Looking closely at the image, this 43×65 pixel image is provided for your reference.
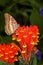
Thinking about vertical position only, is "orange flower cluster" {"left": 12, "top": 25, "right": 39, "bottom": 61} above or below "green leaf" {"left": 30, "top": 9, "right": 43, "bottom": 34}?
above

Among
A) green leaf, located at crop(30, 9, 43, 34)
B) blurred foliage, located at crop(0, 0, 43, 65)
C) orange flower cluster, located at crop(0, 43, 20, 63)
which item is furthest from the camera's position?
blurred foliage, located at crop(0, 0, 43, 65)

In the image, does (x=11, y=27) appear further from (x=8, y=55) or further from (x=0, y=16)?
(x=0, y=16)

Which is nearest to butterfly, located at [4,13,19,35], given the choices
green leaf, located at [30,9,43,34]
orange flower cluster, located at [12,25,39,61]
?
orange flower cluster, located at [12,25,39,61]

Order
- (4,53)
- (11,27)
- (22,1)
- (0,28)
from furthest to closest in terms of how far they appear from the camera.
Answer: (22,1) → (0,28) → (11,27) → (4,53)

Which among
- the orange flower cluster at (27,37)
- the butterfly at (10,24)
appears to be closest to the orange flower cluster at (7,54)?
the orange flower cluster at (27,37)

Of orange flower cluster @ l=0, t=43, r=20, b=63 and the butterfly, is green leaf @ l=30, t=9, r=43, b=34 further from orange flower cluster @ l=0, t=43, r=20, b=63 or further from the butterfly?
orange flower cluster @ l=0, t=43, r=20, b=63

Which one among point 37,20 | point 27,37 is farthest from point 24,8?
point 27,37

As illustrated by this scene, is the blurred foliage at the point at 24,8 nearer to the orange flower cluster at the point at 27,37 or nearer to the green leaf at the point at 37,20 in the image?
the green leaf at the point at 37,20

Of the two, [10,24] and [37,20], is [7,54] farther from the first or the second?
[37,20]

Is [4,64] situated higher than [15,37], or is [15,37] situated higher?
[15,37]

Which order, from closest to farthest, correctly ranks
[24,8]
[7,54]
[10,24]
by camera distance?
[7,54], [10,24], [24,8]

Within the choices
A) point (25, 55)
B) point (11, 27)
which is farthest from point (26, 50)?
point (11, 27)
